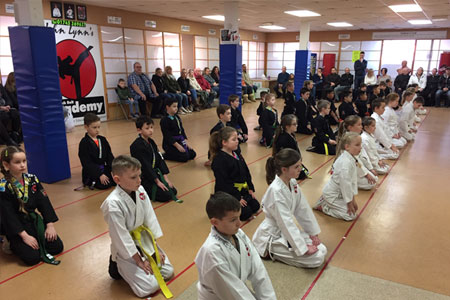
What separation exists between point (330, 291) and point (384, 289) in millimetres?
460

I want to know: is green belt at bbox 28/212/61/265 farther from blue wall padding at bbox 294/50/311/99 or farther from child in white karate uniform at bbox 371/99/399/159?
blue wall padding at bbox 294/50/311/99

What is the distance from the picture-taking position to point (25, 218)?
3293 millimetres

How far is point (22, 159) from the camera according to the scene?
3189mm

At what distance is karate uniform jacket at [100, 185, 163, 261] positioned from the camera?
105 inches

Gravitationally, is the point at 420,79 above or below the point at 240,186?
above

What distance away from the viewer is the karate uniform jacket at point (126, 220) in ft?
8.79

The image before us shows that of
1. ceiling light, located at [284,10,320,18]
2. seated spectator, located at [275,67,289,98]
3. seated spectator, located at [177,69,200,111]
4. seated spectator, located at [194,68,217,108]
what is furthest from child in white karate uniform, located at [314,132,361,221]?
seated spectator, located at [275,67,289,98]

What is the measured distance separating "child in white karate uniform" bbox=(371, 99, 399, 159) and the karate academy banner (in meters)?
7.82

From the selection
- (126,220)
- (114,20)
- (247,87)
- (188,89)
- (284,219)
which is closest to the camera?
(126,220)

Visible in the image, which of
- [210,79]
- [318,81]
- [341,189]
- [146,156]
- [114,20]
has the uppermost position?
[114,20]

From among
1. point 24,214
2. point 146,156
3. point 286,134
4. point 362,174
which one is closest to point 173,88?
point 286,134

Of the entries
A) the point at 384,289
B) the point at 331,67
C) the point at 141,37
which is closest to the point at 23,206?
the point at 384,289

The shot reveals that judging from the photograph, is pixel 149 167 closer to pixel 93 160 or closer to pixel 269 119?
pixel 93 160

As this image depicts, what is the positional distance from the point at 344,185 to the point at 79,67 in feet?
28.0
